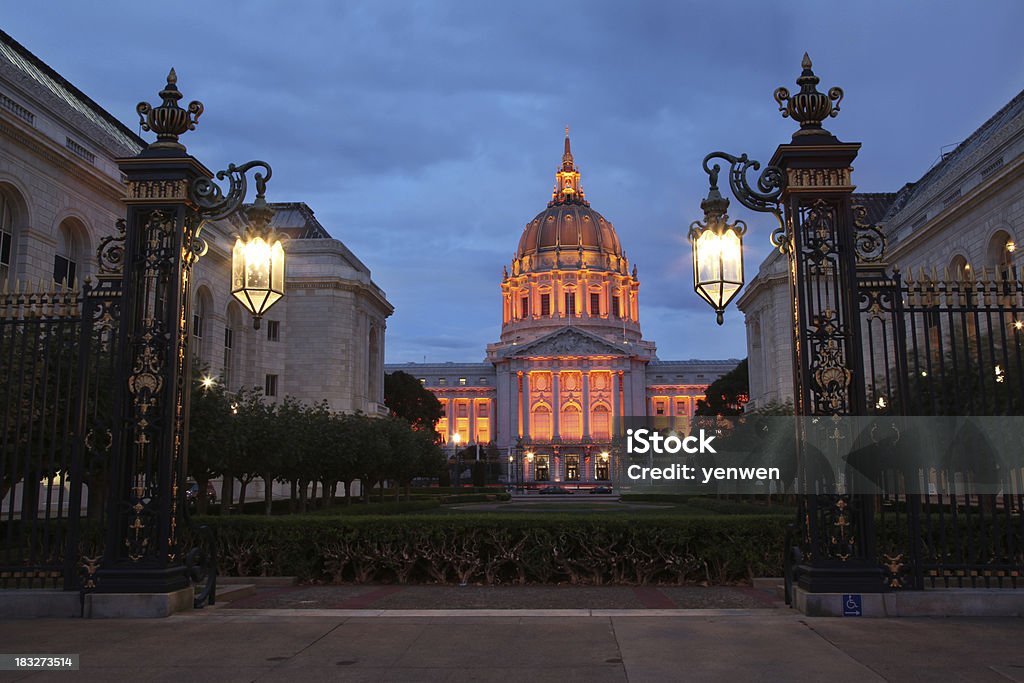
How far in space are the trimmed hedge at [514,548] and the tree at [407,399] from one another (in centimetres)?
7740

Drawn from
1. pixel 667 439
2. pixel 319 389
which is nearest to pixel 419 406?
pixel 667 439

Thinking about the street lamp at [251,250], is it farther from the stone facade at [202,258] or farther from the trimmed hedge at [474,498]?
the trimmed hedge at [474,498]

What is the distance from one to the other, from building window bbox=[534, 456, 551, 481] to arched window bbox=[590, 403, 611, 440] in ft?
25.8

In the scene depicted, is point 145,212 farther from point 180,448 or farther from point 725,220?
point 725,220

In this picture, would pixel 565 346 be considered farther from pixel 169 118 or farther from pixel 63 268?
pixel 169 118

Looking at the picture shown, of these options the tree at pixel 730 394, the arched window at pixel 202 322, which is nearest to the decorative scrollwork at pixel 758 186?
the arched window at pixel 202 322

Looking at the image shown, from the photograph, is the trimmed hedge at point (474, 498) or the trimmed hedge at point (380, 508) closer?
the trimmed hedge at point (380, 508)

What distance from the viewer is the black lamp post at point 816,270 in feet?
33.6

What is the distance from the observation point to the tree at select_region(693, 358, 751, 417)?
87562mm

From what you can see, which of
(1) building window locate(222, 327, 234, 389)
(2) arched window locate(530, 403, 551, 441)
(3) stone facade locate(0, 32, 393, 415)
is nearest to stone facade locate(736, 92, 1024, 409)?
(3) stone facade locate(0, 32, 393, 415)

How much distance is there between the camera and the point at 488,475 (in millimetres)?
105875

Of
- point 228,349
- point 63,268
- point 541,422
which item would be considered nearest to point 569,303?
point 541,422

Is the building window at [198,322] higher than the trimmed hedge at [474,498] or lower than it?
higher

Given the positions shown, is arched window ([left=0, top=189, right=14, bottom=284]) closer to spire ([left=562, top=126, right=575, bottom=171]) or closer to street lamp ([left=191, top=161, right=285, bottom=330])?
street lamp ([left=191, top=161, right=285, bottom=330])
